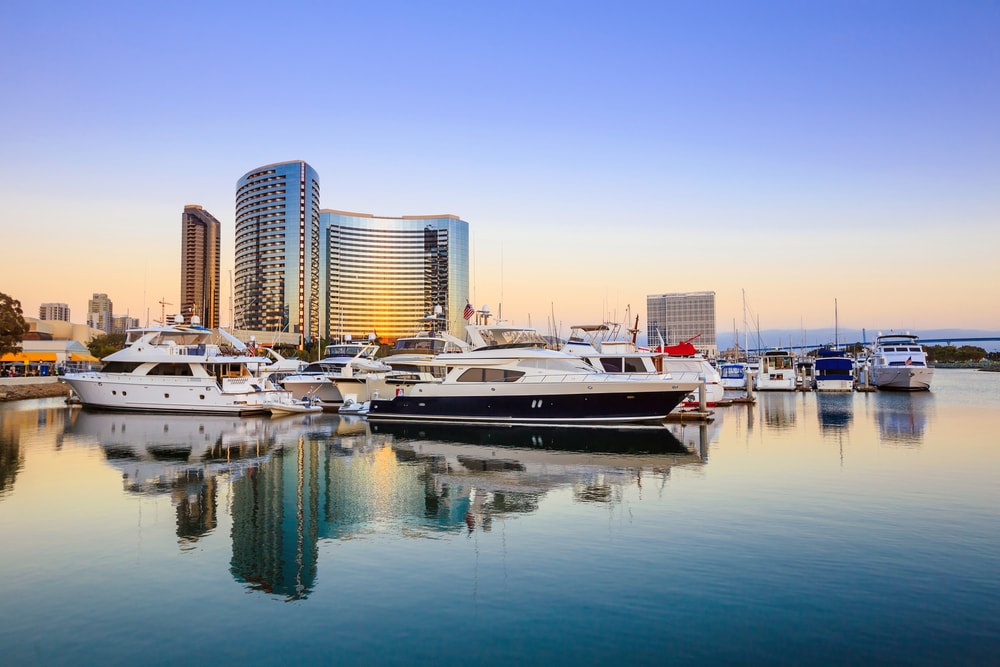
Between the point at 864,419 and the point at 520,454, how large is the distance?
81.1 feet

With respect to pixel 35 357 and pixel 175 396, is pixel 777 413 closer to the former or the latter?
pixel 175 396

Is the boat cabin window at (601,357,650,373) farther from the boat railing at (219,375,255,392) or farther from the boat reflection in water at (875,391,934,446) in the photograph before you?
the boat railing at (219,375,255,392)

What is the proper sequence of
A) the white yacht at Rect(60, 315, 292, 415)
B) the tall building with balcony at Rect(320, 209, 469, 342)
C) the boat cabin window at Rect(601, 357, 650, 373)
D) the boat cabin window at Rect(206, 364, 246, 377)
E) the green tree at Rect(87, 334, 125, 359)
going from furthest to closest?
the tall building with balcony at Rect(320, 209, 469, 342) < the green tree at Rect(87, 334, 125, 359) < the boat cabin window at Rect(206, 364, 246, 377) < the white yacht at Rect(60, 315, 292, 415) < the boat cabin window at Rect(601, 357, 650, 373)

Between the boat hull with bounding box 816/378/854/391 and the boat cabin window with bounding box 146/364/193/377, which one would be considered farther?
the boat hull with bounding box 816/378/854/391

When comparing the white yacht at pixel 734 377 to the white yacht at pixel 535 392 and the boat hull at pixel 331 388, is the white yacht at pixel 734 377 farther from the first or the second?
the boat hull at pixel 331 388

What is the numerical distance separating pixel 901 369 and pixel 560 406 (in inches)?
2053

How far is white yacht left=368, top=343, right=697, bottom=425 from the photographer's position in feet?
101

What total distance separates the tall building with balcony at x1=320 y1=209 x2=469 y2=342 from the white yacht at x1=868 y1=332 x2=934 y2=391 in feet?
392

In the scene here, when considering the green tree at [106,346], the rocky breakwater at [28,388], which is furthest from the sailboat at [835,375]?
the green tree at [106,346]

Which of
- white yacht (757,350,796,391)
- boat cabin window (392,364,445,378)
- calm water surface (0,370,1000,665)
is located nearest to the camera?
calm water surface (0,370,1000,665)

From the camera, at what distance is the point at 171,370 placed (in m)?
39.7

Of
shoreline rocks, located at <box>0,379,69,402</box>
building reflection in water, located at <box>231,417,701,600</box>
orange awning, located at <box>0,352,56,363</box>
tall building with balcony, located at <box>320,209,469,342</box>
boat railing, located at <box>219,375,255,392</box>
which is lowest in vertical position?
building reflection in water, located at <box>231,417,701,600</box>

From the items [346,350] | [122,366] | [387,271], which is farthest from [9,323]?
[387,271]

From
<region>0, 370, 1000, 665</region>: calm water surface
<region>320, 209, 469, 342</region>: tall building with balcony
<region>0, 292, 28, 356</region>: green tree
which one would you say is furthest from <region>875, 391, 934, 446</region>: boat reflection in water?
<region>320, 209, 469, 342</region>: tall building with balcony
